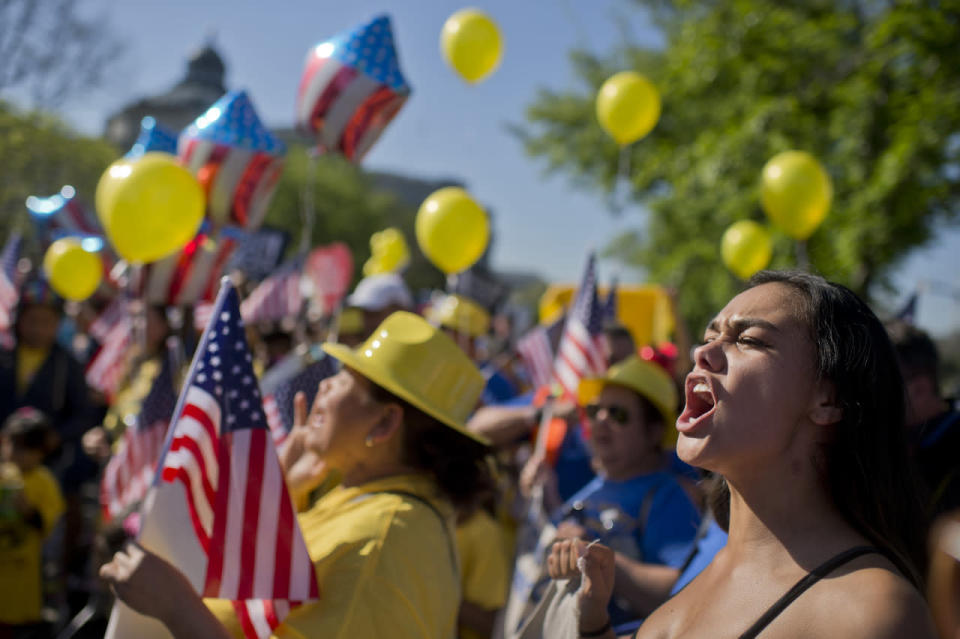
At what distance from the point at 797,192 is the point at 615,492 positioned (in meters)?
3.96

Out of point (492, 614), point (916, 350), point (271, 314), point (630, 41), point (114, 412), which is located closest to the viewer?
point (916, 350)

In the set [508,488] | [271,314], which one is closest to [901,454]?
[508,488]

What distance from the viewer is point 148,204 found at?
3619 millimetres

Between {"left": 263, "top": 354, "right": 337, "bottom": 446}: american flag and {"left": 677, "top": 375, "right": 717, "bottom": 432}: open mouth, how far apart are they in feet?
6.78

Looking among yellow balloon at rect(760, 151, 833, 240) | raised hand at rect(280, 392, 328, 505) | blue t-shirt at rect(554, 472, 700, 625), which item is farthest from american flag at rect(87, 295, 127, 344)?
blue t-shirt at rect(554, 472, 700, 625)

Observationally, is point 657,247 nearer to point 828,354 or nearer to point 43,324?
point 43,324

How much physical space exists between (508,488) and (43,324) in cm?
348

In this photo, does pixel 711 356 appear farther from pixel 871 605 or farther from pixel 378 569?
pixel 378 569

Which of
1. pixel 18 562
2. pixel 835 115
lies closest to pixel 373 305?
pixel 18 562

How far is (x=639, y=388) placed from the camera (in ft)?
10.3

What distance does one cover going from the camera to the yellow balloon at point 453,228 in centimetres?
527

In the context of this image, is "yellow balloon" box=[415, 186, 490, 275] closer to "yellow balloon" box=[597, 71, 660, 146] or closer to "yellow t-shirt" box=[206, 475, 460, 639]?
"yellow balloon" box=[597, 71, 660, 146]

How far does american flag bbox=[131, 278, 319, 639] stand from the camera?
1909 mm

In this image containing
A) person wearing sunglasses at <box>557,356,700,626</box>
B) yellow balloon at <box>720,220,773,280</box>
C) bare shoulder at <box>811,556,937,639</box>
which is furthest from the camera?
yellow balloon at <box>720,220,773,280</box>
